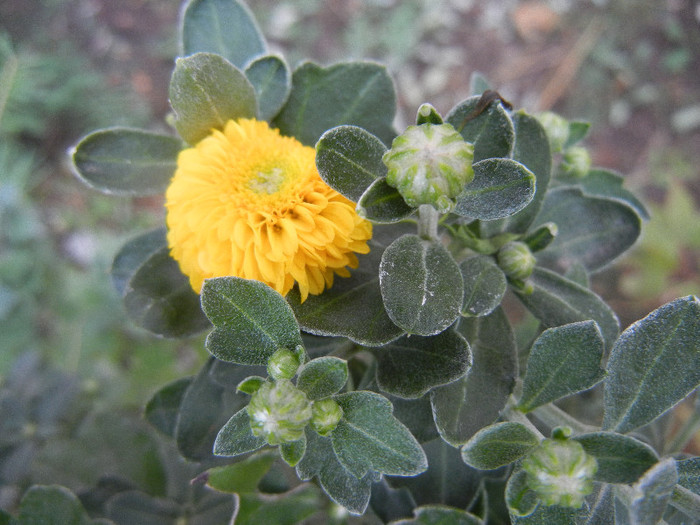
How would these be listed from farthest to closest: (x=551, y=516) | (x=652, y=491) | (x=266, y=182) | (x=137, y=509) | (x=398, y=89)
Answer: (x=398, y=89)
(x=137, y=509)
(x=266, y=182)
(x=551, y=516)
(x=652, y=491)

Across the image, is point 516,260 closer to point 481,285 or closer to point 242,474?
point 481,285

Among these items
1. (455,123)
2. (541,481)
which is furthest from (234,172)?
(541,481)

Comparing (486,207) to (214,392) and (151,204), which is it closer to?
(214,392)

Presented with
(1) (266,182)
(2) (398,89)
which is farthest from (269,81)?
(2) (398,89)

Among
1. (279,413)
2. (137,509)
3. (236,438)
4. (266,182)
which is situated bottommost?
(137,509)

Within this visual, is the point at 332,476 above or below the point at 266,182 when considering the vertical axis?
below

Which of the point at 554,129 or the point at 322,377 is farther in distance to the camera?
the point at 554,129

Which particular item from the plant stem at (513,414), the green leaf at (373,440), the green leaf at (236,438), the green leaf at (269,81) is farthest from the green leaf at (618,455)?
the green leaf at (269,81)

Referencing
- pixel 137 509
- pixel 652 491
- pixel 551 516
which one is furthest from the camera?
pixel 137 509
